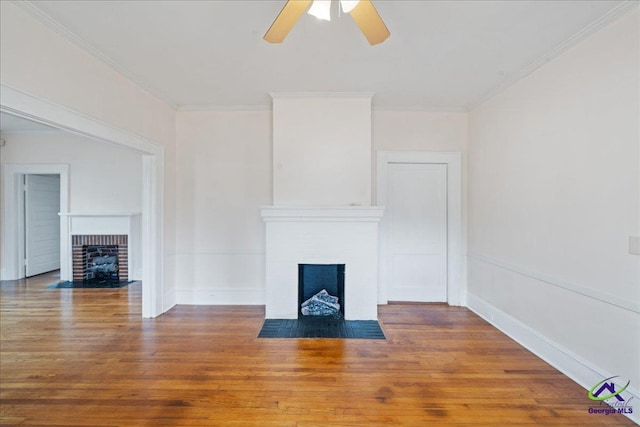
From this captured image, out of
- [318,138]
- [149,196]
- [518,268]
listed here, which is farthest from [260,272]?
[518,268]

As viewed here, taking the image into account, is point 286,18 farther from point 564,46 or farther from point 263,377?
point 263,377

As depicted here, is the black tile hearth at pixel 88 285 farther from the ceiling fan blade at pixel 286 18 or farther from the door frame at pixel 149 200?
the ceiling fan blade at pixel 286 18

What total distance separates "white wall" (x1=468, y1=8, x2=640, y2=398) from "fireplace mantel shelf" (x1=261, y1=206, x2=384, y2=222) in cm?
141

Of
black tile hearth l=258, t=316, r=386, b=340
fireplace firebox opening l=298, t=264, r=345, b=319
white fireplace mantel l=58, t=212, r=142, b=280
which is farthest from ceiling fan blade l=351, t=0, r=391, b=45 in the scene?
white fireplace mantel l=58, t=212, r=142, b=280

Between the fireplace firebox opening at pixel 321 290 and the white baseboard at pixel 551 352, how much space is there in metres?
1.72

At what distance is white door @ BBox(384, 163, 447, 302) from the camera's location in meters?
4.02

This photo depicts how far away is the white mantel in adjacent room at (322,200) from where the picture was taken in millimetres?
3451

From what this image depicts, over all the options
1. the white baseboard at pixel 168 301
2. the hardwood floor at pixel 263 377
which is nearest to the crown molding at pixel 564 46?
the hardwood floor at pixel 263 377

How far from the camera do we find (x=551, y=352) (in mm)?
2496

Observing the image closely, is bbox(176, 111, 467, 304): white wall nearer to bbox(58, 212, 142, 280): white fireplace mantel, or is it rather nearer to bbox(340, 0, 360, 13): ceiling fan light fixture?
bbox(58, 212, 142, 280): white fireplace mantel

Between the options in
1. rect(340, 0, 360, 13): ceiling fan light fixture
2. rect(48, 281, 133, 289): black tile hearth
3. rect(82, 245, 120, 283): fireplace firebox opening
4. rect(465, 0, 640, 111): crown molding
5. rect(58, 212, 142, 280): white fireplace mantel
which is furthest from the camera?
rect(82, 245, 120, 283): fireplace firebox opening

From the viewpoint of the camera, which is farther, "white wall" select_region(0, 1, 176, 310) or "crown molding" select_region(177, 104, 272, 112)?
"crown molding" select_region(177, 104, 272, 112)

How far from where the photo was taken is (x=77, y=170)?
16.6 ft

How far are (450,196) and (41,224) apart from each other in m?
7.28
